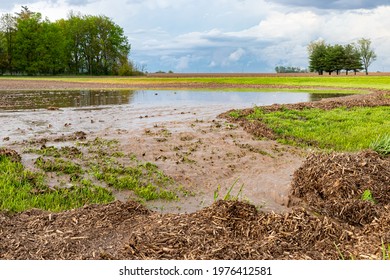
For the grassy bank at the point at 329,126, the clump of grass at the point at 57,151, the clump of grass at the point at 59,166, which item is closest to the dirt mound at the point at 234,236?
the clump of grass at the point at 59,166

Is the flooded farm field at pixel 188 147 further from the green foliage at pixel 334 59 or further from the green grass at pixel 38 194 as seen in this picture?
the green foliage at pixel 334 59

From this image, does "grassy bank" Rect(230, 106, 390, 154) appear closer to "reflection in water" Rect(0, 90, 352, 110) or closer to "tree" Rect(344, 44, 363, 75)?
"reflection in water" Rect(0, 90, 352, 110)

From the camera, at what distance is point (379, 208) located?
675 cm

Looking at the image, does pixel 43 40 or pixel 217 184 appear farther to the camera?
pixel 43 40

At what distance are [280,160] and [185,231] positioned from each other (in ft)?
20.0

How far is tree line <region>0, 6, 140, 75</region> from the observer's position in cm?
8975

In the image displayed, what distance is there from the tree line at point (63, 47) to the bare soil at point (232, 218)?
7973 cm

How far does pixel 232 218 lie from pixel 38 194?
4.04 meters

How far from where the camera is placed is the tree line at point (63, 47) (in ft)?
294

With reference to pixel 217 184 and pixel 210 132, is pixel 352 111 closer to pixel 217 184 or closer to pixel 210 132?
pixel 210 132

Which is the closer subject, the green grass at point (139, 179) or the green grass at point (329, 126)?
the green grass at point (139, 179)

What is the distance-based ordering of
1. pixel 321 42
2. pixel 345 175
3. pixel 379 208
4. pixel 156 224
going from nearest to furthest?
pixel 156 224, pixel 379 208, pixel 345 175, pixel 321 42

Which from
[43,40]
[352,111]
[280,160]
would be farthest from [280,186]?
[43,40]

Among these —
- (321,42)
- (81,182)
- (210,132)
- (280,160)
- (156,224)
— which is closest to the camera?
(156,224)
